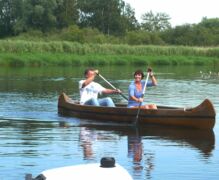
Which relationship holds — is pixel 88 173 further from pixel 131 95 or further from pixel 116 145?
pixel 131 95

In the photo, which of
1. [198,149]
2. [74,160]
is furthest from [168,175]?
[198,149]

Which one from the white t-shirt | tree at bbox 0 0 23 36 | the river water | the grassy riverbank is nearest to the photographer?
the river water

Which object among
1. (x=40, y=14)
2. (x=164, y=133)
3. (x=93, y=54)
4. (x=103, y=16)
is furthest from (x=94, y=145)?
(x=103, y=16)

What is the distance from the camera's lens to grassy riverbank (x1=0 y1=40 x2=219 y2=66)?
45.2 m

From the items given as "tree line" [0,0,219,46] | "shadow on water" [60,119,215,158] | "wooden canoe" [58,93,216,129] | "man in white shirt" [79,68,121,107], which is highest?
"tree line" [0,0,219,46]

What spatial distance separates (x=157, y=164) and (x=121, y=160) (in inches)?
23.8

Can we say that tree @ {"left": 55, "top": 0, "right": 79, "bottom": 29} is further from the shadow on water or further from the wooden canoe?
the shadow on water

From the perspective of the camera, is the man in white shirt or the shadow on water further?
the man in white shirt

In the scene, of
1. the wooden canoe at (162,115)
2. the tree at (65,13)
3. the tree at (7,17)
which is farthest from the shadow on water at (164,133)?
the tree at (65,13)

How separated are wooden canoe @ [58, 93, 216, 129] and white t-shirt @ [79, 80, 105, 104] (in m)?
0.38

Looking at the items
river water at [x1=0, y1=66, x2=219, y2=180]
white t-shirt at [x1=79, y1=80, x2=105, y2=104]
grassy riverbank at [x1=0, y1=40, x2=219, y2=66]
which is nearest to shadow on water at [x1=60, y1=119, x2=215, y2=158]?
river water at [x1=0, y1=66, x2=219, y2=180]

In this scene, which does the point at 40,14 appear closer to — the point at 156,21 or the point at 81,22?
the point at 81,22

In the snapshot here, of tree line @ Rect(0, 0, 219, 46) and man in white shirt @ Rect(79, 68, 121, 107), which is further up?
tree line @ Rect(0, 0, 219, 46)

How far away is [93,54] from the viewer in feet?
164
